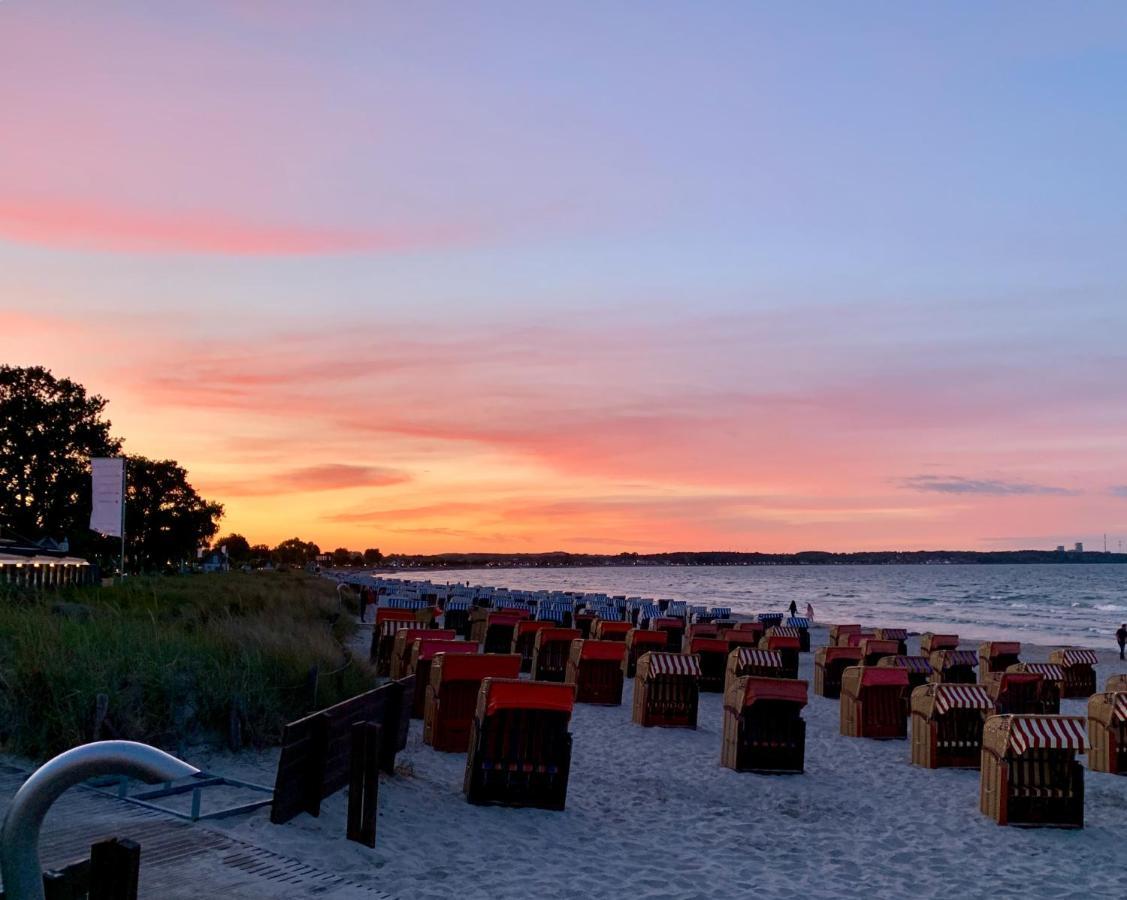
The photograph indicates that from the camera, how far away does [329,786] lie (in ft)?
28.0

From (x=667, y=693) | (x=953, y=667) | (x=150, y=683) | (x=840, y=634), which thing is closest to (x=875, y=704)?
(x=667, y=693)

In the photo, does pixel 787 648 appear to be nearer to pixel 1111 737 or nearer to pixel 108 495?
pixel 1111 737

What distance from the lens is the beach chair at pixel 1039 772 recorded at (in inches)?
390

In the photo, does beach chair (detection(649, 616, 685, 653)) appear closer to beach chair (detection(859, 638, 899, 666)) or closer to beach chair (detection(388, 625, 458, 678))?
beach chair (detection(859, 638, 899, 666))

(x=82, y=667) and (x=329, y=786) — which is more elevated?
(x=82, y=667)

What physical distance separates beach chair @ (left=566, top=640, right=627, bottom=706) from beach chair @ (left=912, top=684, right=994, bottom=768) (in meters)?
5.87

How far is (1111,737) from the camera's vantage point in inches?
502

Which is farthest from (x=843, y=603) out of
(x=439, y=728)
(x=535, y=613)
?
(x=439, y=728)

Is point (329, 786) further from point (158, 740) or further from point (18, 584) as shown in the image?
point (18, 584)

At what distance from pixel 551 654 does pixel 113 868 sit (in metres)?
16.5

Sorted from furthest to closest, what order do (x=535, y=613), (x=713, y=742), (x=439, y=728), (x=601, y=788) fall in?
(x=535, y=613), (x=713, y=742), (x=439, y=728), (x=601, y=788)

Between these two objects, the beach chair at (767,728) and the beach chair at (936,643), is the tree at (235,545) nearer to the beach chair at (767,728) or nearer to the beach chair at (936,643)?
the beach chair at (936,643)

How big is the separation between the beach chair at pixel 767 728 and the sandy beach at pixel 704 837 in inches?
10.3

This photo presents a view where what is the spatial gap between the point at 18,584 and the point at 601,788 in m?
18.5
